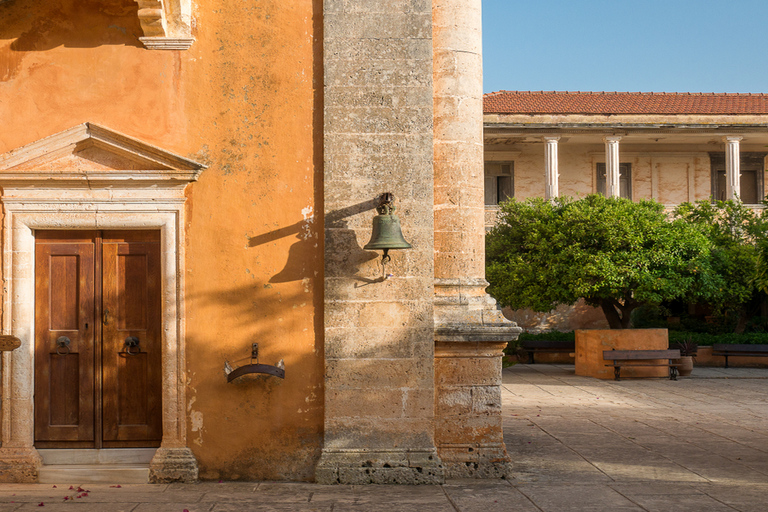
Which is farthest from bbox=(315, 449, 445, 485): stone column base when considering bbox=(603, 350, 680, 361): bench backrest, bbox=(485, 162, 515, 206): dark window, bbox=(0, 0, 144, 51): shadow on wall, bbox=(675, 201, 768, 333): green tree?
bbox=(485, 162, 515, 206): dark window

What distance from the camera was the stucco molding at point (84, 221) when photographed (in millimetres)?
6504

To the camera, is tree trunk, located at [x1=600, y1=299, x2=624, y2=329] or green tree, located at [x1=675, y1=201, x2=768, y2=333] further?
tree trunk, located at [x1=600, y1=299, x2=624, y2=329]

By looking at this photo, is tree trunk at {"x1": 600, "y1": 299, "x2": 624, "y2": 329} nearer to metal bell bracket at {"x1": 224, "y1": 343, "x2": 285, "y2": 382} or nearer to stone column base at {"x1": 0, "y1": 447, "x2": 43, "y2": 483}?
metal bell bracket at {"x1": 224, "y1": 343, "x2": 285, "y2": 382}

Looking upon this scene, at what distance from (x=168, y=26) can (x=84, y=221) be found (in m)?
1.99

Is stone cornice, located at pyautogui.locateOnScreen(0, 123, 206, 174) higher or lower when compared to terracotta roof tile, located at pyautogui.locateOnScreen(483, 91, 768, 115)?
lower

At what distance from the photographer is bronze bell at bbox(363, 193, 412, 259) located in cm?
624

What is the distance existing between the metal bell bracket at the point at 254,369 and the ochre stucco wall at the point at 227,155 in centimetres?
7

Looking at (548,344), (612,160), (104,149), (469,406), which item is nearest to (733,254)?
(548,344)

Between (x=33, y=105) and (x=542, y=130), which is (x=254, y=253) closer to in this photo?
(x=33, y=105)

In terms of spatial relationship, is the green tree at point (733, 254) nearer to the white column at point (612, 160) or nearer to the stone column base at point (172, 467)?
the white column at point (612, 160)

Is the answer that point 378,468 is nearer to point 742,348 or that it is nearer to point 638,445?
point 638,445

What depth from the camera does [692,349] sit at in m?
17.7

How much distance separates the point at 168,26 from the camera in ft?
21.6

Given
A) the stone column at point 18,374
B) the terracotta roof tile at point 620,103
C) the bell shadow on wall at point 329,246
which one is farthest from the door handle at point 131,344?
the terracotta roof tile at point 620,103
